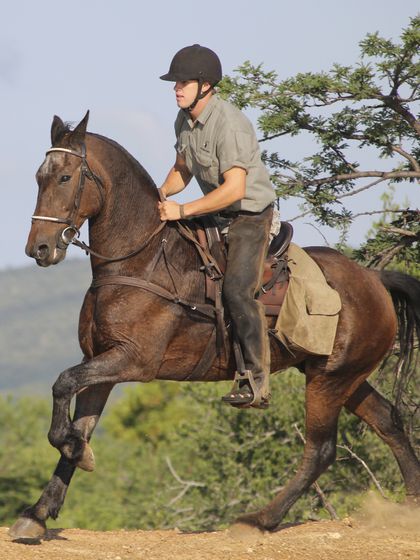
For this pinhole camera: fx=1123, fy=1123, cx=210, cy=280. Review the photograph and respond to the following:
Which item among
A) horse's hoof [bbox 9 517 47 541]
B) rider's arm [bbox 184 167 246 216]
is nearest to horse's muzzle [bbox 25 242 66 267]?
rider's arm [bbox 184 167 246 216]

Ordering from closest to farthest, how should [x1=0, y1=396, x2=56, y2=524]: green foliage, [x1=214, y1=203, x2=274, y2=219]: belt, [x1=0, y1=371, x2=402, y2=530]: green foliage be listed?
[x1=214, y1=203, x2=274, y2=219]: belt → [x1=0, y1=371, x2=402, y2=530]: green foliage → [x1=0, y1=396, x2=56, y2=524]: green foliage

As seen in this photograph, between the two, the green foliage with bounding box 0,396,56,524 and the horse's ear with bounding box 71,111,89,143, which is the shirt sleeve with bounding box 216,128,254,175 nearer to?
the horse's ear with bounding box 71,111,89,143

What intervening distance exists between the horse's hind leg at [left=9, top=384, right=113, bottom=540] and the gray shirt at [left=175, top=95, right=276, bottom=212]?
6.12ft

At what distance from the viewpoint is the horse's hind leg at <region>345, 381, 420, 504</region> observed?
1041 cm

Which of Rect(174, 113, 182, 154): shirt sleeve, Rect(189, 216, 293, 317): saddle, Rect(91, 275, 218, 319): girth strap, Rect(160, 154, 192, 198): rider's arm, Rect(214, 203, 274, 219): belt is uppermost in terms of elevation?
Rect(174, 113, 182, 154): shirt sleeve

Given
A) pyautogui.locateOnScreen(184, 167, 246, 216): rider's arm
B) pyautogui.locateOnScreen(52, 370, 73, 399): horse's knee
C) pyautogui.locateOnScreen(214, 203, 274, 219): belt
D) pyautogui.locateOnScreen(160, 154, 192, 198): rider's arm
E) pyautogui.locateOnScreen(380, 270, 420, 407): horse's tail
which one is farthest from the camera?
pyautogui.locateOnScreen(380, 270, 420, 407): horse's tail

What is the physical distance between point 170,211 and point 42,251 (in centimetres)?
113

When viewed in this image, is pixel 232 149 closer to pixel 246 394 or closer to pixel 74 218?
pixel 74 218

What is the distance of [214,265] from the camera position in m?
8.98

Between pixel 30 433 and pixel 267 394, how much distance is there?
50.5m

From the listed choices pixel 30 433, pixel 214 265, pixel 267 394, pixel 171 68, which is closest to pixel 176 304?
pixel 214 265

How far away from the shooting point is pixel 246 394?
8961 millimetres

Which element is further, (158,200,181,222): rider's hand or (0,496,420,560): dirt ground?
(158,200,181,222): rider's hand

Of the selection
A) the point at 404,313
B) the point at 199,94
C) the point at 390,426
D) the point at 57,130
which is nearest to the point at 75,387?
the point at 57,130
